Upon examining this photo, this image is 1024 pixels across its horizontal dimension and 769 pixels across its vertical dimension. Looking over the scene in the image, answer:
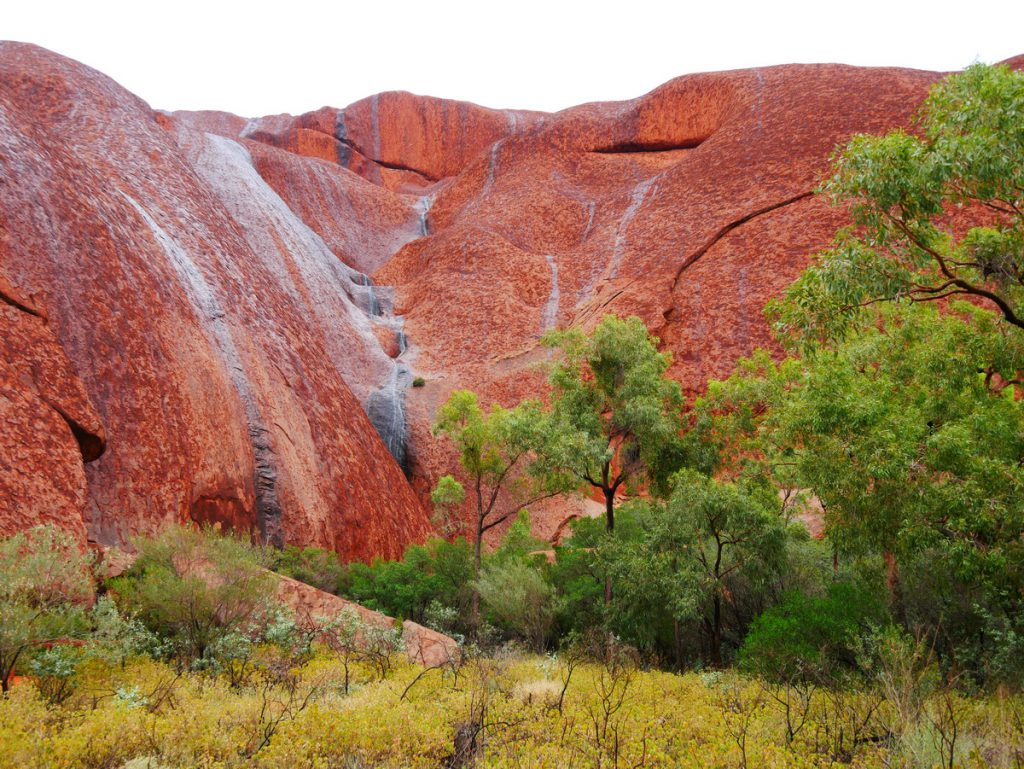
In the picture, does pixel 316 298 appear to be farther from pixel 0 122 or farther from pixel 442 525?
pixel 0 122

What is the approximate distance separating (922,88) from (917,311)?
23510mm

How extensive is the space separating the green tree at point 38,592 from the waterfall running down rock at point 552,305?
2225cm

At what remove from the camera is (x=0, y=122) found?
14539 mm

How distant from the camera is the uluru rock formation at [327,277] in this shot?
12359 millimetres

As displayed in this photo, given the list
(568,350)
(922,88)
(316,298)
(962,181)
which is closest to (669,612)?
(568,350)

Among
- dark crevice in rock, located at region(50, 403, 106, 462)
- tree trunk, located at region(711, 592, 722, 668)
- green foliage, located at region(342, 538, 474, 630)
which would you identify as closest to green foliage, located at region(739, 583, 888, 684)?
tree trunk, located at region(711, 592, 722, 668)

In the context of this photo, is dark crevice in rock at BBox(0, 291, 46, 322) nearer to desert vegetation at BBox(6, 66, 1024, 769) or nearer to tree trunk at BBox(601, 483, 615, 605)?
desert vegetation at BBox(6, 66, 1024, 769)

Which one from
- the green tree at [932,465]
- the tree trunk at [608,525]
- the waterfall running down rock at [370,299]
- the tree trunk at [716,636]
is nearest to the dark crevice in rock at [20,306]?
the tree trunk at [608,525]

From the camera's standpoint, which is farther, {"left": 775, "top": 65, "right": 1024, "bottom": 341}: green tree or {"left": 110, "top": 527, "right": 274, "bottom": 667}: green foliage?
{"left": 110, "top": 527, "right": 274, "bottom": 667}: green foliage

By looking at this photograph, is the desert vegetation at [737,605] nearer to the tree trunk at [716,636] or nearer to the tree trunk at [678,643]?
the tree trunk at [716,636]

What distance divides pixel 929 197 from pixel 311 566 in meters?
12.8

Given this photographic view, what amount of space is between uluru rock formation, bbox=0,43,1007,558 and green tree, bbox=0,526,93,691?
1043 millimetres

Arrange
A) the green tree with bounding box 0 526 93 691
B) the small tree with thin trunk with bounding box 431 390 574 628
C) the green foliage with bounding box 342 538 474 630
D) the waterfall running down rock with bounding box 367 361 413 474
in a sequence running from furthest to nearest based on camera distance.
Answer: the waterfall running down rock with bounding box 367 361 413 474
the green foliage with bounding box 342 538 474 630
the small tree with thin trunk with bounding box 431 390 574 628
the green tree with bounding box 0 526 93 691

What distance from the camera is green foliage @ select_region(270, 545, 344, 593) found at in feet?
45.5
